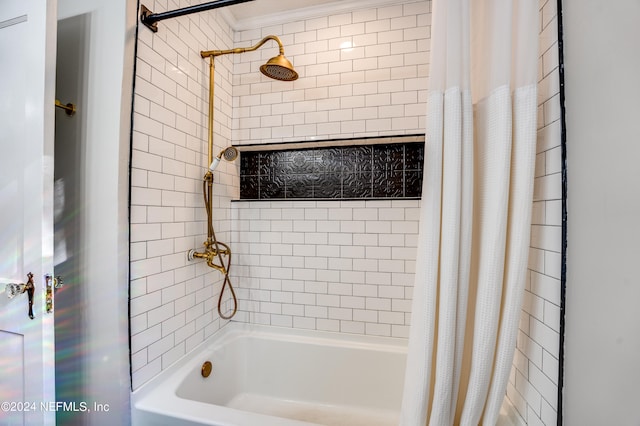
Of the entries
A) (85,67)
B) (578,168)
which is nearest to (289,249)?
(85,67)

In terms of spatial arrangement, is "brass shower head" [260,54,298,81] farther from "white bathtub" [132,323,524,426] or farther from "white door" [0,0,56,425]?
"white bathtub" [132,323,524,426]

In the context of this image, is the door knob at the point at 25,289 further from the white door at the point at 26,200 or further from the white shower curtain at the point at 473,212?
the white shower curtain at the point at 473,212

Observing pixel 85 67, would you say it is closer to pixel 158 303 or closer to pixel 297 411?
pixel 158 303

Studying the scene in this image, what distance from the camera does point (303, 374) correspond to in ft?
6.16

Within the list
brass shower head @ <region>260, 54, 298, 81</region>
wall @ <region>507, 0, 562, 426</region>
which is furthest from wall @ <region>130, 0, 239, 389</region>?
wall @ <region>507, 0, 562, 426</region>

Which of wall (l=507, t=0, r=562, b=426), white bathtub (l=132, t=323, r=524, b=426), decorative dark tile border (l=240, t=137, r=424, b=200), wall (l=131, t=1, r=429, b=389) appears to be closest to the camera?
wall (l=507, t=0, r=562, b=426)

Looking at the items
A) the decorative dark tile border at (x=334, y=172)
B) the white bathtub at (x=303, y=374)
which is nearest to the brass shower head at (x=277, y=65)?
the decorative dark tile border at (x=334, y=172)

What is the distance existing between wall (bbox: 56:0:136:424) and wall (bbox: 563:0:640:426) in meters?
1.49

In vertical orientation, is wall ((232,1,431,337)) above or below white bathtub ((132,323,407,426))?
above

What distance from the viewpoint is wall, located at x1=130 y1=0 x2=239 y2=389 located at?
50.5 inches

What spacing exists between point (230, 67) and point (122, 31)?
91 centimetres

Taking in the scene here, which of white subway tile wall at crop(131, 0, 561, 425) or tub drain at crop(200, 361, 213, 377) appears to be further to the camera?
tub drain at crop(200, 361, 213, 377)

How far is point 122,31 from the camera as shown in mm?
1189

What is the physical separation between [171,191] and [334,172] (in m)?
0.96
